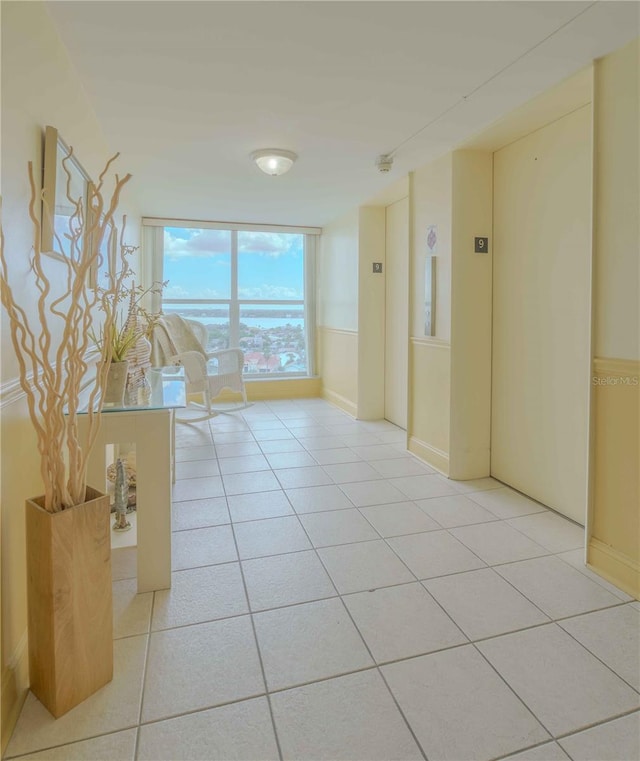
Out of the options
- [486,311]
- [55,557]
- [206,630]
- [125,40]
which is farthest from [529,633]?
[125,40]

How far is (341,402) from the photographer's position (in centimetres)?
507

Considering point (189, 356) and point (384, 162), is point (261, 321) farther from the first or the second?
point (384, 162)

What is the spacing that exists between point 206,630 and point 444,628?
31.7 inches

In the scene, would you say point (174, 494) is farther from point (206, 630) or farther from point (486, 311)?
point (486, 311)

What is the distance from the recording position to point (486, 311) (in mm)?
2887

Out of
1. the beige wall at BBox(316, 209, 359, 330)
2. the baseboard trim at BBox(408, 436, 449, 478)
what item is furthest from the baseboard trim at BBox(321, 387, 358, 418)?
the baseboard trim at BBox(408, 436, 449, 478)

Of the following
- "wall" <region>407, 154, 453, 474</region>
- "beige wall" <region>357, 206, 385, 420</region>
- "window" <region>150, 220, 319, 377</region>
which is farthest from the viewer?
"window" <region>150, 220, 319, 377</region>

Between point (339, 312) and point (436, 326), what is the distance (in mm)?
2110

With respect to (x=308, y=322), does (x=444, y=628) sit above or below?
below

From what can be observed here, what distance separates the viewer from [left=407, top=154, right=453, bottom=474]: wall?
296cm

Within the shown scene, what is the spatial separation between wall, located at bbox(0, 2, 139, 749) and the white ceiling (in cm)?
29

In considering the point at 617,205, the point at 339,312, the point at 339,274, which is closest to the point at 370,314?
the point at 339,312

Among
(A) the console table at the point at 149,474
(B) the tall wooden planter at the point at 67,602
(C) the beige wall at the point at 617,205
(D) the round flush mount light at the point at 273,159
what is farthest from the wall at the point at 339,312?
(B) the tall wooden planter at the point at 67,602

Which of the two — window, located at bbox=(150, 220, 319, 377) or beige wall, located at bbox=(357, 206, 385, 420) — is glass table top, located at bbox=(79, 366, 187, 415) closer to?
beige wall, located at bbox=(357, 206, 385, 420)
